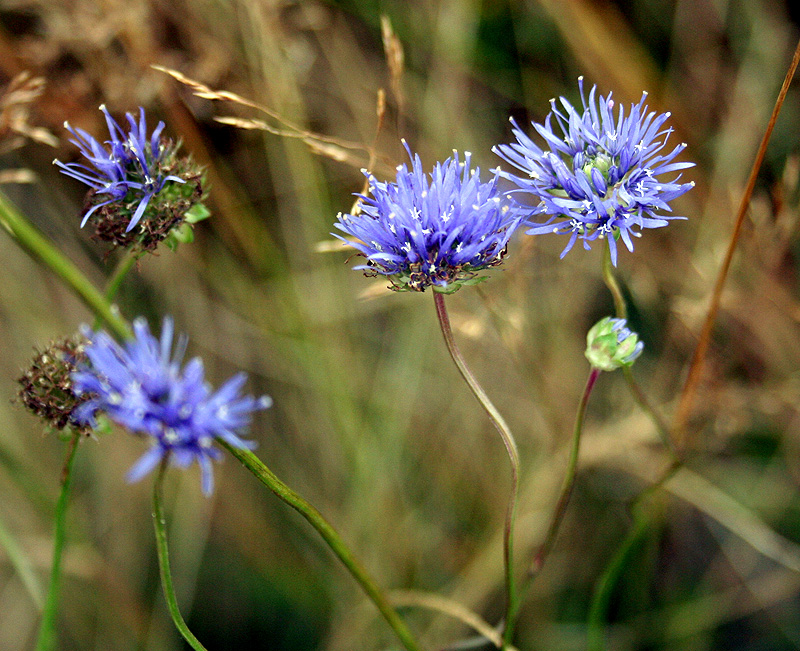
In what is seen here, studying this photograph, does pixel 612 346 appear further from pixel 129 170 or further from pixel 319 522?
pixel 129 170

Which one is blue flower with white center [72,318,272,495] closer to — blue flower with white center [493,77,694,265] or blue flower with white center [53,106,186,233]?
blue flower with white center [53,106,186,233]

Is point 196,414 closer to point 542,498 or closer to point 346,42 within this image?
point 542,498

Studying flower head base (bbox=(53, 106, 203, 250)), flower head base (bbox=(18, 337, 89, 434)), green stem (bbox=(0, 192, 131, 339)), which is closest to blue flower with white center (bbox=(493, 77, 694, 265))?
flower head base (bbox=(53, 106, 203, 250))

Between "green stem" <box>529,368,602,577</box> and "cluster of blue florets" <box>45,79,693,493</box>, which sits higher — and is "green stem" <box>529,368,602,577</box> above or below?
below

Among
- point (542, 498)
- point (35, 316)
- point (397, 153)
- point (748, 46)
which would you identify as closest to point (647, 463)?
point (542, 498)

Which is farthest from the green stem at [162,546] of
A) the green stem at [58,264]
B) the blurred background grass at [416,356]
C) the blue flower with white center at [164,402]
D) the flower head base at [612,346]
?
the blurred background grass at [416,356]

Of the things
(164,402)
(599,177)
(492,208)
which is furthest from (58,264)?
(599,177)

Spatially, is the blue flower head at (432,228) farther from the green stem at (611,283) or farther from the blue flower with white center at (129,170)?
the blue flower with white center at (129,170)
